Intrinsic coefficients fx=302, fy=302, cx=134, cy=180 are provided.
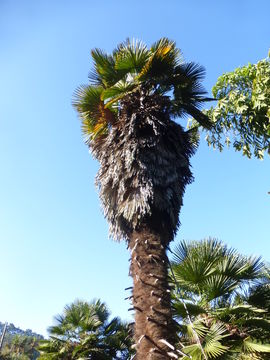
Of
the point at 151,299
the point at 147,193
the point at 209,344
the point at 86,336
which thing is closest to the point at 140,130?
the point at 147,193

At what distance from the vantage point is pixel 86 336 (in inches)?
420

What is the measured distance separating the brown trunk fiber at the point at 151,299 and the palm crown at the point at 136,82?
3.08 metres

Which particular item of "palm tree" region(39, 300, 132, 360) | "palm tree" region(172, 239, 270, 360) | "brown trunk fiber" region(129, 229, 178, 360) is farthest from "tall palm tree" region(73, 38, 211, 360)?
"palm tree" region(39, 300, 132, 360)

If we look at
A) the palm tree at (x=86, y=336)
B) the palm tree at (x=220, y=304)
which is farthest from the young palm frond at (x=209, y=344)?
the palm tree at (x=86, y=336)

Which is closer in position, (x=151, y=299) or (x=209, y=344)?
(x=151, y=299)

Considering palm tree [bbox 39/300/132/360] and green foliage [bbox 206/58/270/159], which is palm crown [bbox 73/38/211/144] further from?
palm tree [bbox 39/300/132/360]

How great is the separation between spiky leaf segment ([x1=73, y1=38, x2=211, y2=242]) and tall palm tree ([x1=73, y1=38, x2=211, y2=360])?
0.02 metres

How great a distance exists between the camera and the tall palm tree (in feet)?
14.0

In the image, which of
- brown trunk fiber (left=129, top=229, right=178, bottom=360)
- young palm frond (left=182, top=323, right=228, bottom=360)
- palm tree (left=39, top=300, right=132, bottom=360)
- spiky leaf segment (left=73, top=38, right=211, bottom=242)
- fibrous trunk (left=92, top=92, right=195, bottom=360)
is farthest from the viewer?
palm tree (left=39, top=300, right=132, bottom=360)

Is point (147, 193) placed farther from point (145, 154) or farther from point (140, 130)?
point (140, 130)

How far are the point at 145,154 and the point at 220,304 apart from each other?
3360 mm

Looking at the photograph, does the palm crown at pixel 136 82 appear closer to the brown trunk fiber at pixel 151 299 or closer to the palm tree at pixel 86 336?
the brown trunk fiber at pixel 151 299

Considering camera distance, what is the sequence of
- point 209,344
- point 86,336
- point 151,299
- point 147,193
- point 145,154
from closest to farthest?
point 151,299 → point 209,344 → point 147,193 → point 145,154 → point 86,336

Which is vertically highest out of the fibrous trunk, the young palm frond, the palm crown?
the palm crown
